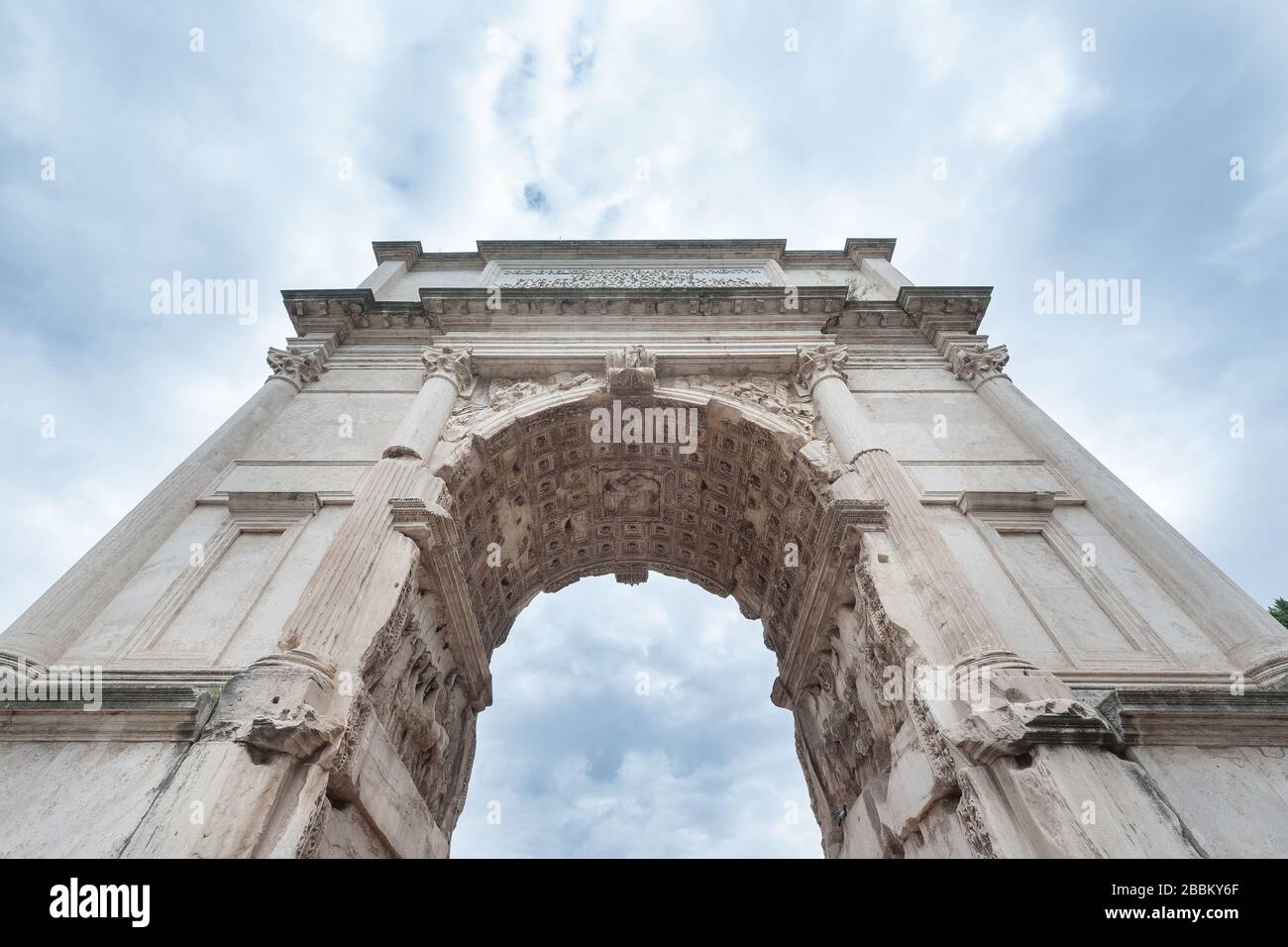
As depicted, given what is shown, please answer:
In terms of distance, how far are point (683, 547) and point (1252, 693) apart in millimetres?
8053

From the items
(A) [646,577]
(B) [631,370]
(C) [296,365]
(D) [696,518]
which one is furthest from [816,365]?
(C) [296,365]

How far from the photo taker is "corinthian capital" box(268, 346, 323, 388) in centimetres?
978

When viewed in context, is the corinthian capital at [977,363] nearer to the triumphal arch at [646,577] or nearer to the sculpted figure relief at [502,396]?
the triumphal arch at [646,577]

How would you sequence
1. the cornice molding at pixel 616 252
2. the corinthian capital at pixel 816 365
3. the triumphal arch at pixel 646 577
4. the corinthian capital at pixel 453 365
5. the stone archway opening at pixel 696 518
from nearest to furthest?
the triumphal arch at pixel 646 577 < the stone archway opening at pixel 696 518 < the corinthian capital at pixel 453 365 < the corinthian capital at pixel 816 365 < the cornice molding at pixel 616 252

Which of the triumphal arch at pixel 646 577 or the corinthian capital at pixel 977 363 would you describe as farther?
the corinthian capital at pixel 977 363

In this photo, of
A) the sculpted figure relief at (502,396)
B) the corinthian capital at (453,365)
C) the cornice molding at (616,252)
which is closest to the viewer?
the sculpted figure relief at (502,396)

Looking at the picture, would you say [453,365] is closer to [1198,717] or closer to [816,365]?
[816,365]

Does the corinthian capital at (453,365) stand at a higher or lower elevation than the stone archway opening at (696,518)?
higher

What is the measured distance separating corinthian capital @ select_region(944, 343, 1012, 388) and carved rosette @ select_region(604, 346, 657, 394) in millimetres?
5129

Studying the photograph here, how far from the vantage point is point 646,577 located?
486 inches

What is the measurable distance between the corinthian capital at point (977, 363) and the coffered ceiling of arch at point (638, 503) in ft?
9.63

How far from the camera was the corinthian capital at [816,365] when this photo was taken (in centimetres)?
974

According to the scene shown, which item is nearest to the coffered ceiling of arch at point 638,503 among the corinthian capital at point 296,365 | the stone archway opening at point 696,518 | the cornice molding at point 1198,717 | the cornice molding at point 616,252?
the stone archway opening at point 696,518
